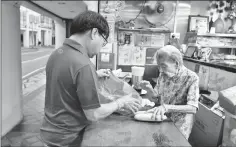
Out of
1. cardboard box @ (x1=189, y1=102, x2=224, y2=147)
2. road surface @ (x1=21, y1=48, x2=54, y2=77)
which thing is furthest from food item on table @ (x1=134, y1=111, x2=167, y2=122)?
road surface @ (x1=21, y1=48, x2=54, y2=77)

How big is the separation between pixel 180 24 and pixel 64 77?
3.02 metres

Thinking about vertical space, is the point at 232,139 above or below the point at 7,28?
below

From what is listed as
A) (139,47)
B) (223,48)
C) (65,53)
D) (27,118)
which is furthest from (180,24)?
(27,118)

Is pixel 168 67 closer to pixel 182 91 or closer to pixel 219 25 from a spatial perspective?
pixel 182 91

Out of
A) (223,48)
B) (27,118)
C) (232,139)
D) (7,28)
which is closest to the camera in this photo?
(232,139)

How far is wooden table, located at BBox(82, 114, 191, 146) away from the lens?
43.5 inches

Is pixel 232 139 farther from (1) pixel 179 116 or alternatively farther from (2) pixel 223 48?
(2) pixel 223 48

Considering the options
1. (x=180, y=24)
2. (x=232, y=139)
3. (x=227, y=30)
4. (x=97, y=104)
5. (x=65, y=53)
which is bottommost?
(x=232, y=139)

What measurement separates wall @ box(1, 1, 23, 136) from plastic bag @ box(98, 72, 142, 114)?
2.54m

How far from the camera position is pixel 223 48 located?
2697 mm

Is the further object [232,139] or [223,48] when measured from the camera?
[223,48]

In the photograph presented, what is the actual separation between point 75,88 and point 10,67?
3.02 meters

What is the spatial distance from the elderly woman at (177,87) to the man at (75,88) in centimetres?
49

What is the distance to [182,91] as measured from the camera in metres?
1.74
